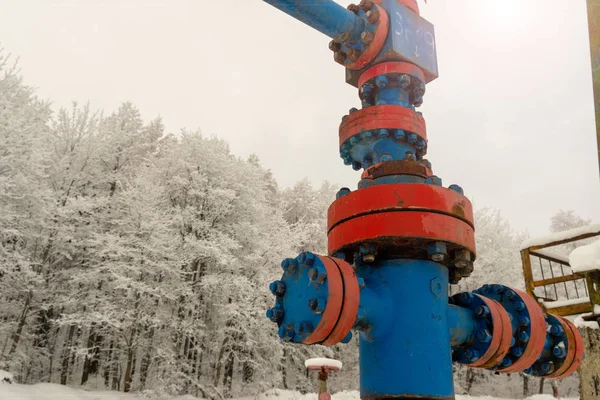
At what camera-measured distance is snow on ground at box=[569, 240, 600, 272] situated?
2.65 meters

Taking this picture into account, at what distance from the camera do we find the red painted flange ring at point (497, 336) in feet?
7.91

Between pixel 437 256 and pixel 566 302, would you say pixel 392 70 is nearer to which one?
pixel 437 256

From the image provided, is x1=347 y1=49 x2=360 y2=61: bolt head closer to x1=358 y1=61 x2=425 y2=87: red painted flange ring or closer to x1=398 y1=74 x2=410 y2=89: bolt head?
x1=358 y1=61 x2=425 y2=87: red painted flange ring

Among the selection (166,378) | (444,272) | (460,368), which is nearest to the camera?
(444,272)

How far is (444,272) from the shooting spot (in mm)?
2490

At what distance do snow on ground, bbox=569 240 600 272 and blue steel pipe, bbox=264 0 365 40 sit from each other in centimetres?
193

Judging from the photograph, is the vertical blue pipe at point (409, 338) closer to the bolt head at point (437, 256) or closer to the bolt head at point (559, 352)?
the bolt head at point (437, 256)

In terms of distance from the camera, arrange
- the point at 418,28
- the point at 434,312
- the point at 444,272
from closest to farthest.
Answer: the point at 434,312 → the point at 444,272 → the point at 418,28

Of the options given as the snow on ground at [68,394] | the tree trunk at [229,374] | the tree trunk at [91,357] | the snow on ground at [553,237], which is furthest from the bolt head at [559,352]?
the tree trunk at [229,374]

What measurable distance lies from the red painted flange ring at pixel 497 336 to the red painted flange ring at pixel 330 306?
3.27 feet

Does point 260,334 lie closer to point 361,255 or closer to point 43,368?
point 43,368

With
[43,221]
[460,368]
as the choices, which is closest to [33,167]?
[43,221]

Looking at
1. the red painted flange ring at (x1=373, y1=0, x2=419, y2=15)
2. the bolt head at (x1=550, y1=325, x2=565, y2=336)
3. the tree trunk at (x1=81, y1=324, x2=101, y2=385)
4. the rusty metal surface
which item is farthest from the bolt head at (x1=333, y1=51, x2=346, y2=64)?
the tree trunk at (x1=81, y1=324, x2=101, y2=385)

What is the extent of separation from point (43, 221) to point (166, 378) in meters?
7.30
